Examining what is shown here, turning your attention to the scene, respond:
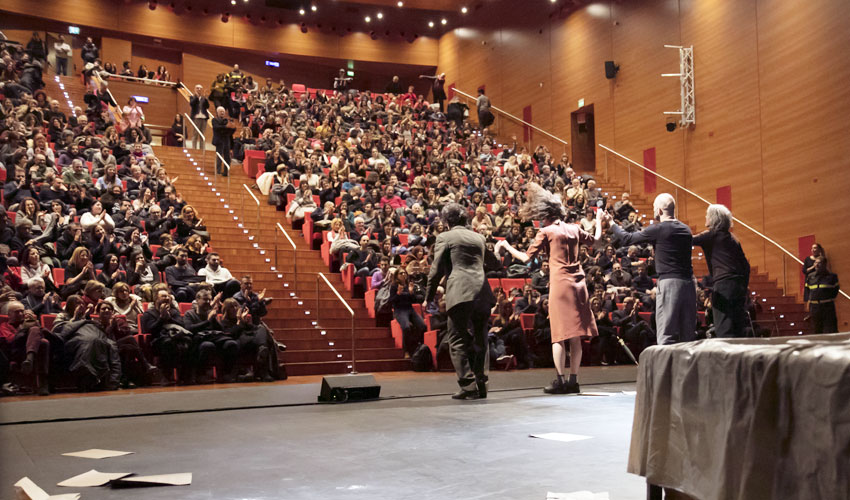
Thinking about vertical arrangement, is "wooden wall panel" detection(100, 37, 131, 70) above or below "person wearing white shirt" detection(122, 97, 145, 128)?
above

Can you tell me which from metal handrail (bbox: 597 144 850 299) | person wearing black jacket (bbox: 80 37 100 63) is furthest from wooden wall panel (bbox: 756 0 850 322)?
person wearing black jacket (bbox: 80 37 100 63)

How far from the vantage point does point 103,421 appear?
4762mm

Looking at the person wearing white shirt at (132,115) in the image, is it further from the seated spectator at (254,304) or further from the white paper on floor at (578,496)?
the white paper on floor at (578,496)

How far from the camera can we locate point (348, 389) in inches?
224

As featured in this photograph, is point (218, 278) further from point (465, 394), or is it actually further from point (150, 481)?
point (150, 481)

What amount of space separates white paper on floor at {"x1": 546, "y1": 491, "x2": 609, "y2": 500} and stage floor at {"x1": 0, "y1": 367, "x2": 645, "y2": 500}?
0.05 metres

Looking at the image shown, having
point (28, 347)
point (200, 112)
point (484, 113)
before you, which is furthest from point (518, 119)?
point (28, 347)

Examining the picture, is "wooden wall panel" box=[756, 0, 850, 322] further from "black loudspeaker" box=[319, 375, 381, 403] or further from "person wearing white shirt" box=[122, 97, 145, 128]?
"person wearing white shirt" box=[122, 97, 145, 128]

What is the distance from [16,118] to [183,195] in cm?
278

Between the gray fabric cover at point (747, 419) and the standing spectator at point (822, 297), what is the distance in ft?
35.1

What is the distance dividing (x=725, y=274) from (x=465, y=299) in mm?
1817

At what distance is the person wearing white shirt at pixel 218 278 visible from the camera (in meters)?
9.05

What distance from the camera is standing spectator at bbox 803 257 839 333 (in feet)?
37.2

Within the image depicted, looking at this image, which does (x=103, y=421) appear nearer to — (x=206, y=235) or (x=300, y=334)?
(x=300, y=334)
